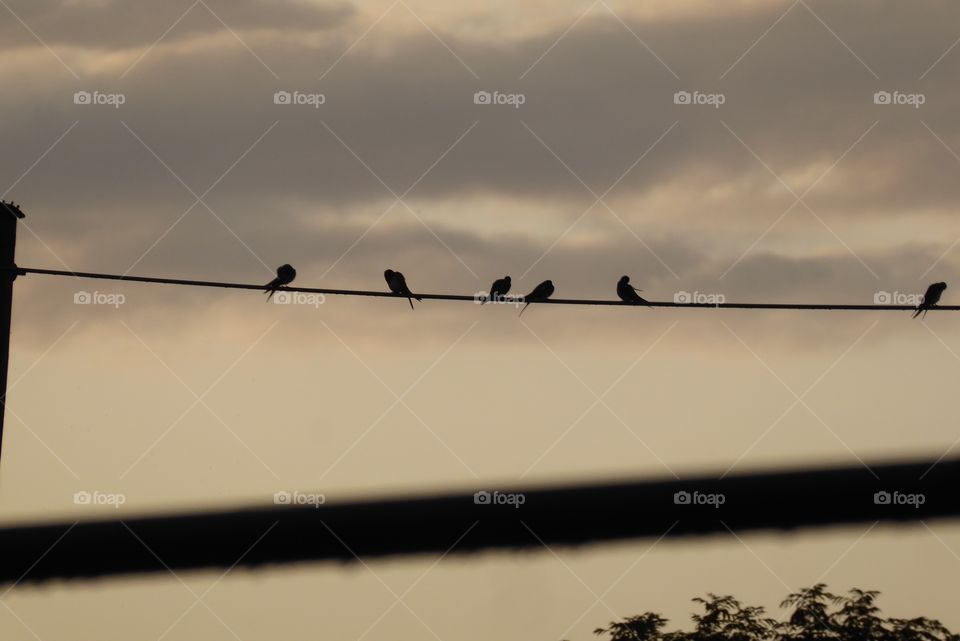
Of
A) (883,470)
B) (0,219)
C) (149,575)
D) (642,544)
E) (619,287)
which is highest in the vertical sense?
(619,287)

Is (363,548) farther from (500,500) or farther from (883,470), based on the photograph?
(883,470)

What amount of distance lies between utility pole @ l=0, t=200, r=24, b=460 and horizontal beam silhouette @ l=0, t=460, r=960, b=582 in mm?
3799

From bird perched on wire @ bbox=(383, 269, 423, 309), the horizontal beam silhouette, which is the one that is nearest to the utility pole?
the horizontal beam silhouette

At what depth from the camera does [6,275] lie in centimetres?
670

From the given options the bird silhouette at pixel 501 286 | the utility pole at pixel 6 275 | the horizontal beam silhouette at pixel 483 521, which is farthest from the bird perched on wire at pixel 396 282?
the horizontal beam silhouette at pixel 483 521

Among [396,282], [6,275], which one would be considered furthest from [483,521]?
[396,282]

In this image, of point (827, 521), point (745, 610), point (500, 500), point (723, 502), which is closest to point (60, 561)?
point (500, 500)

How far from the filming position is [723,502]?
1.94 m

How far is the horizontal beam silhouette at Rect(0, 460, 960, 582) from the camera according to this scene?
6.49 feet

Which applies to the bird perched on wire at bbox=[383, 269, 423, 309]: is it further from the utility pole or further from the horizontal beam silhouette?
the horizontal beam silhouette

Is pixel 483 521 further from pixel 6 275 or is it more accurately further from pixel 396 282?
pixel 396 282

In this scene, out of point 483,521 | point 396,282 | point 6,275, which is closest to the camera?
point 483,521

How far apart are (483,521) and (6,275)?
5.37 meters

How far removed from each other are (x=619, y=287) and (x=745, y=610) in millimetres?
5054
